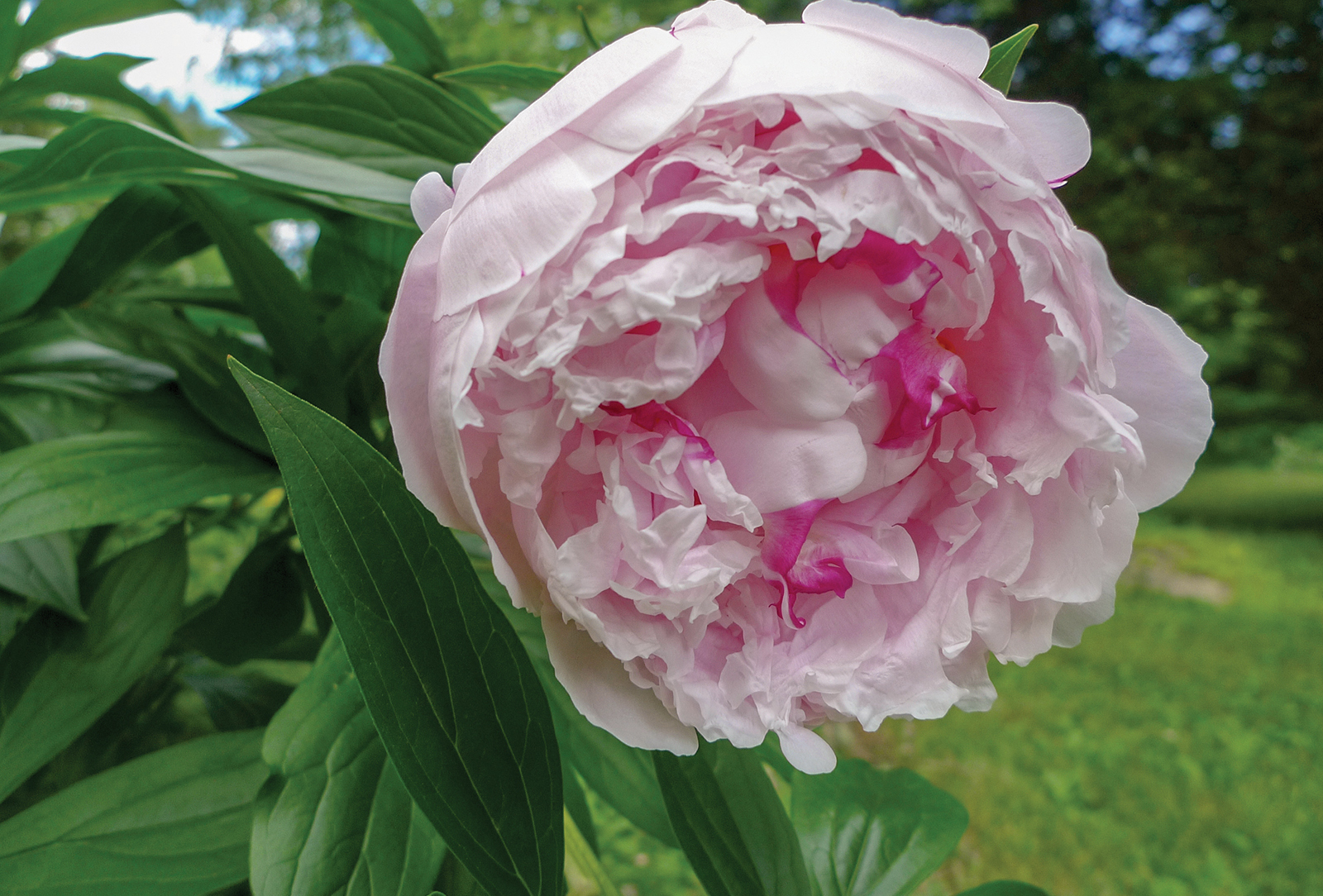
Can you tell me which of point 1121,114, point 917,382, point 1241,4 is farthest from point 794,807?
point 1241,4

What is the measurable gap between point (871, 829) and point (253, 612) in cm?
28

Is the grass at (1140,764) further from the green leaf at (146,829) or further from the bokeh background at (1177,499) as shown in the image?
the green leaf at (146,829)

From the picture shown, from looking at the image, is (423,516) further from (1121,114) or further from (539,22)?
(1121,114)

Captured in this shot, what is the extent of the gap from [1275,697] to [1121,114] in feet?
6.00

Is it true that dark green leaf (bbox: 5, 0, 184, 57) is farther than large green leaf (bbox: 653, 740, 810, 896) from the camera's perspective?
Yes

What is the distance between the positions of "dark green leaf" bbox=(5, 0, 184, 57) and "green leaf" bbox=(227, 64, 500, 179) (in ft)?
0.55

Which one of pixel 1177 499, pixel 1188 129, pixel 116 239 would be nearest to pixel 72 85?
pixel 116 239

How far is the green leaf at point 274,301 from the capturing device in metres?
0.35

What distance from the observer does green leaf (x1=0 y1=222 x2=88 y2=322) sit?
1.41 ft

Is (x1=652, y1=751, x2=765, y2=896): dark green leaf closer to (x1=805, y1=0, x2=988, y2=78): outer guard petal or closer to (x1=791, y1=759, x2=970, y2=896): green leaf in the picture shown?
(x1=791, y1=759, x2=970, y2=896): green leaf

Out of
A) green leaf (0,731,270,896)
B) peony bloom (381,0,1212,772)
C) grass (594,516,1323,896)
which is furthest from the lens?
grass (594,516,1323,896)

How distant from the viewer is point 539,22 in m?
1.76

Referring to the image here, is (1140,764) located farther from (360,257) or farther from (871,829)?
(360,257)

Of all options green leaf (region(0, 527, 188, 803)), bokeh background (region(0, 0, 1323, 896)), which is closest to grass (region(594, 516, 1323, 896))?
bokeh background (region(0, 0, 1323, 896))
